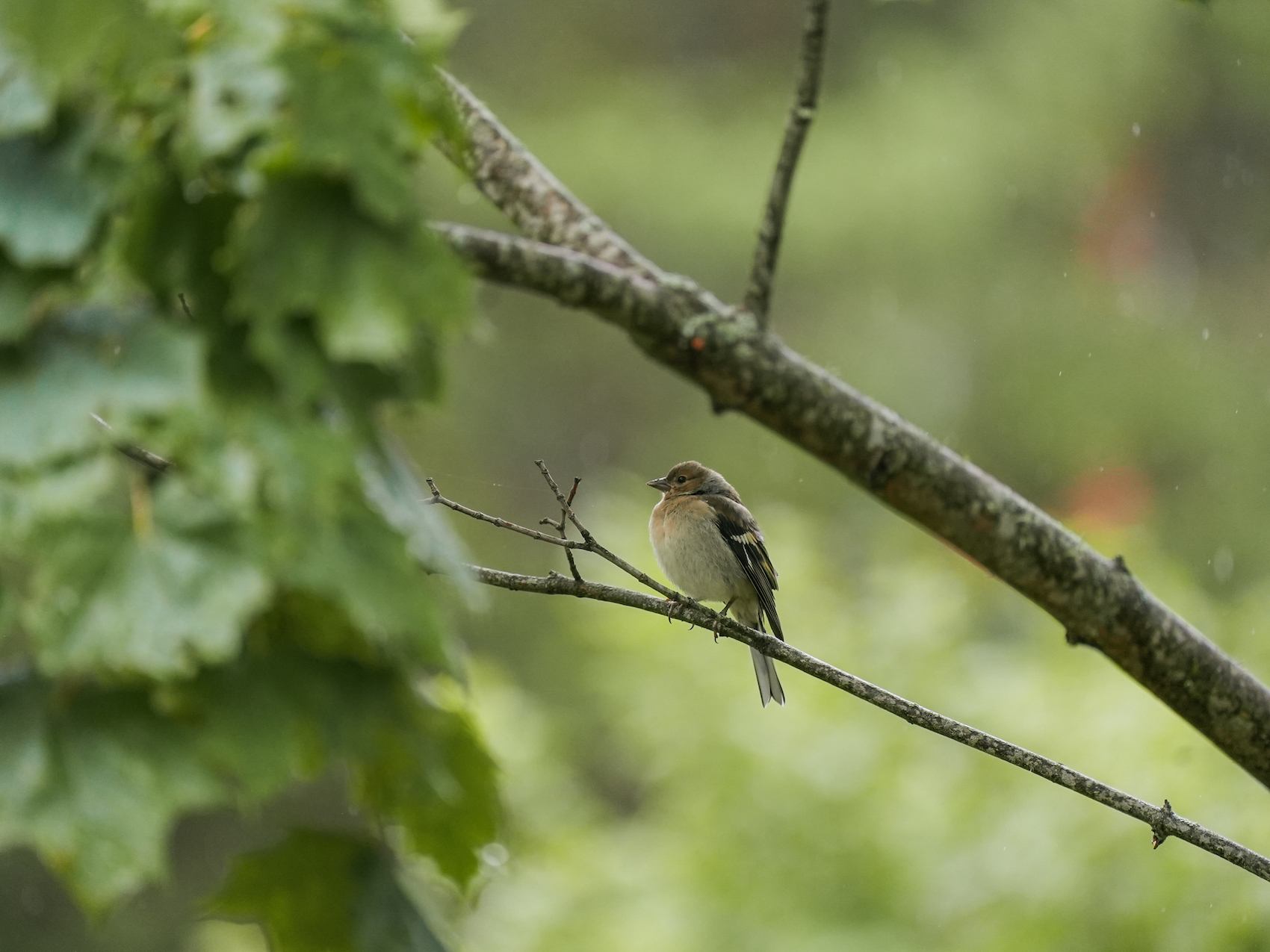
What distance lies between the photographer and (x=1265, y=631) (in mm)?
5227

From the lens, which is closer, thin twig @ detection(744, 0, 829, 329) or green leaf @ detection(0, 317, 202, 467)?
green leaf @ detection(0, 317, 202, 467)

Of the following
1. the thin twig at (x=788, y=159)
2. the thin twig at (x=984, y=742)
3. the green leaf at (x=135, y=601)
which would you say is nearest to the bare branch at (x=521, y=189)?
the thin twig at (x=788, y=159)

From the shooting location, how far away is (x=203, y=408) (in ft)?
3.23

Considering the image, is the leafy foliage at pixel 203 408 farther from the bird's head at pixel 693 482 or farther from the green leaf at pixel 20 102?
the bird's head at pixel 693 482

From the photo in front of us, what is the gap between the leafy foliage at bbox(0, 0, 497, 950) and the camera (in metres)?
0.95

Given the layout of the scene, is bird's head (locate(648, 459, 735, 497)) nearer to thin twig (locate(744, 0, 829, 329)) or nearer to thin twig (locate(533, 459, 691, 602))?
thin twig (locate(744, 0, 829, 329))

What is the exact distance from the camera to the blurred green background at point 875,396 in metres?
5.78

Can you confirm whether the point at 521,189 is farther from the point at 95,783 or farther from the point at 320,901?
the point at 95,783

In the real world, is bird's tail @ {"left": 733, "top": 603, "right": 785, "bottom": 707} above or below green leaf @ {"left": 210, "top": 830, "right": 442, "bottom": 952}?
above

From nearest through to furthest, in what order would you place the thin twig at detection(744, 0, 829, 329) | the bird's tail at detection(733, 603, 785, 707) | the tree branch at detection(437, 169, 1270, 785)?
the tree branch at detection(437, 169, 1270, 785) < the thin twig at detection(744, 0, 829, 329) < the bird's tail at detection(733, 603, 785, 707)

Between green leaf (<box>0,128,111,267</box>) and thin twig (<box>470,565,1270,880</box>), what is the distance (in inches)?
43.1

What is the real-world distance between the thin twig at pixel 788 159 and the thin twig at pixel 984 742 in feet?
2.35

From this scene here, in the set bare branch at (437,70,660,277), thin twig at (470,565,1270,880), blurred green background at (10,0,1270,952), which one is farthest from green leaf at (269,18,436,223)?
blurred green background at (10,0,1270,952)

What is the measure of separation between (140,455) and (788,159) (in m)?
1.77
